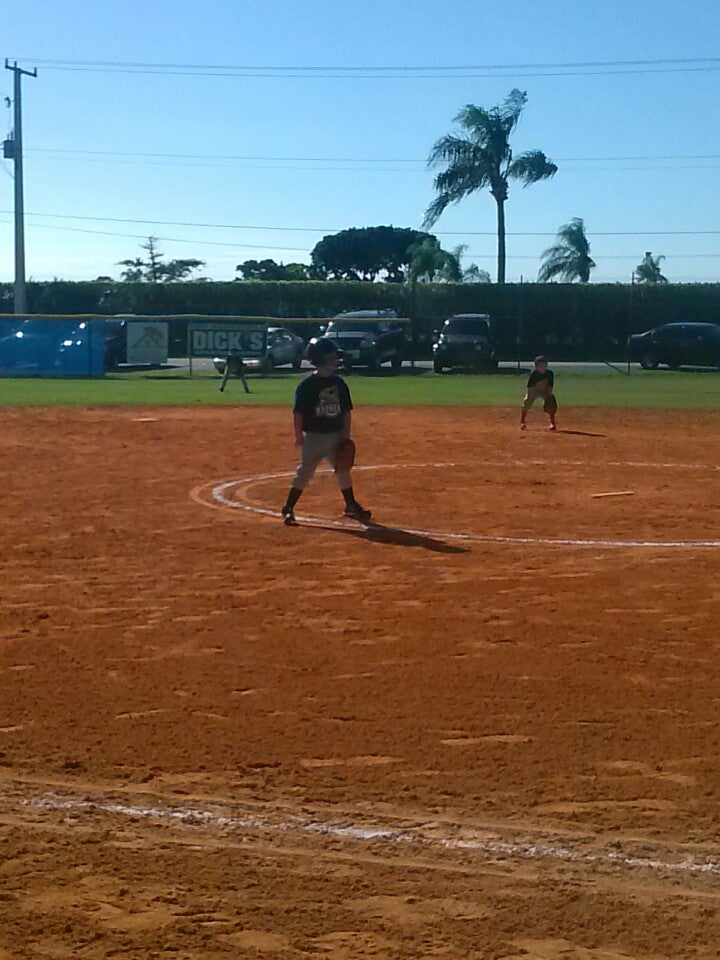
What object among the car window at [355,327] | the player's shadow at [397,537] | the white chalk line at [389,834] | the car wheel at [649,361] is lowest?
the white chalk line at [389,834]

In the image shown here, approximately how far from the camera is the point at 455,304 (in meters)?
52.2

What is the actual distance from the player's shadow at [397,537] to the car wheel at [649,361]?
34925mm

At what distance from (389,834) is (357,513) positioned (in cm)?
750

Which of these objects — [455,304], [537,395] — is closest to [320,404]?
[537,395]

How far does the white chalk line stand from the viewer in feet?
15.1

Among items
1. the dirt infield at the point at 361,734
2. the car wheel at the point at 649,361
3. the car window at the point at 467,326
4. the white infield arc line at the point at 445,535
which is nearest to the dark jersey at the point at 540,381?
the white infield arc line at the point at 445,535

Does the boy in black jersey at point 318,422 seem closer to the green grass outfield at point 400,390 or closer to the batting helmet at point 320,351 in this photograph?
the batting helmet at point 320,351

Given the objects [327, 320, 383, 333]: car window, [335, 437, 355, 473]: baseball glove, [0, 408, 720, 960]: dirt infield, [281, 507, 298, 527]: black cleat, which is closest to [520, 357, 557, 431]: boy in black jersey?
[0, 408, 720, 960]: dirt infield

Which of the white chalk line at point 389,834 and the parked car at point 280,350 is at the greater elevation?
the parked car at point 280,350

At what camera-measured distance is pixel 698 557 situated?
10406mm

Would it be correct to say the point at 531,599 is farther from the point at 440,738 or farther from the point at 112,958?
the point at 112,958

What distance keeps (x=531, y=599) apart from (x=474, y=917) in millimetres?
4755

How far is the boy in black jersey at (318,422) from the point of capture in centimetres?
1205

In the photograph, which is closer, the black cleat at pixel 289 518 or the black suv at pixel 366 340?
the black cleat at pixel 289 518
